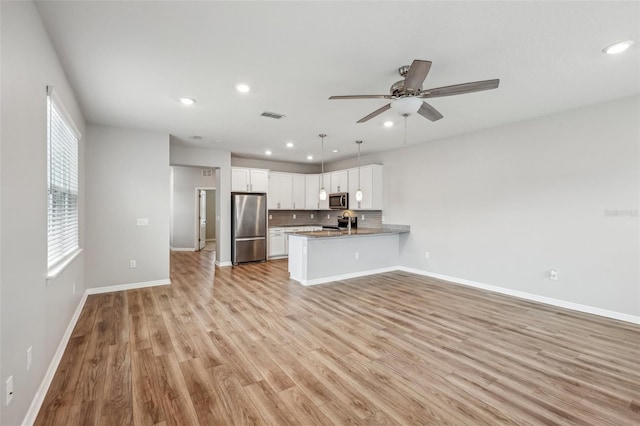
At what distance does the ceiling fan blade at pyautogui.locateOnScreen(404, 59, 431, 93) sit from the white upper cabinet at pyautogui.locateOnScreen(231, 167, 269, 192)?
5.24m

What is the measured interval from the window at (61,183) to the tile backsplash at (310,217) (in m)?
4.88

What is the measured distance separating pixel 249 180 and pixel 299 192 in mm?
1552

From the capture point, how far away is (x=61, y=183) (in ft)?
9.66

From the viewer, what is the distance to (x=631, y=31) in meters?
2.18

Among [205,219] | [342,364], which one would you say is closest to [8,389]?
[342,364]

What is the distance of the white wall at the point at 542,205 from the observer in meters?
3.55

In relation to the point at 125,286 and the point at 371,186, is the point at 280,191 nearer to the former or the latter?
the point at 371,186

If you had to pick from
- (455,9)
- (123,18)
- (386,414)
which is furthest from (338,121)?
(386,414)

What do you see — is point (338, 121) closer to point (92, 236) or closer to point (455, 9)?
point (455, 9)

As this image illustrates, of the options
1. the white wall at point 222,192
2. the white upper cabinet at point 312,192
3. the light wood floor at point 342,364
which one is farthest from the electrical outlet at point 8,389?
the white upper cabinet at point 312,192

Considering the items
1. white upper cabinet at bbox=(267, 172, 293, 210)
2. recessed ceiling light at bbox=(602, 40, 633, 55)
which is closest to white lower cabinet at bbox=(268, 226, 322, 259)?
white upper cabinet at bbox=(267, 172, 293, 210)

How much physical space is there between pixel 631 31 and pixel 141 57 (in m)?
3.92

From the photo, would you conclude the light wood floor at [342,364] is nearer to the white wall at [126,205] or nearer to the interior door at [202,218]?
the white wall at [126,205]

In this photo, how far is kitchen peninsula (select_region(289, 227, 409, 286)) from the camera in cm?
514
